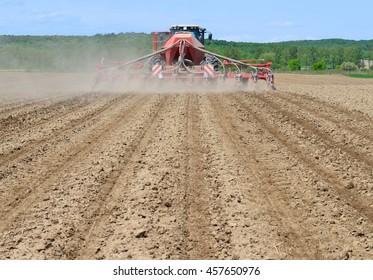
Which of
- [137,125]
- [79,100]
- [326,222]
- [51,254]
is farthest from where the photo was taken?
[79,100]

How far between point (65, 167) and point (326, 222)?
13.6 ft

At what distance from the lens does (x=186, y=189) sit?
21.9 ft

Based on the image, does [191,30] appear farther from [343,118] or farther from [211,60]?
[343,118]

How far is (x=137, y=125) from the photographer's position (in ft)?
38.7

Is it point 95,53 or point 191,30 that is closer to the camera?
point 191,30

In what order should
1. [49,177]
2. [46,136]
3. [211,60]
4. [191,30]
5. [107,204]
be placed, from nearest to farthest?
1. [107,204]
2. [49,177]
3. [46,136]
4. [211,60]
5. [191,30]

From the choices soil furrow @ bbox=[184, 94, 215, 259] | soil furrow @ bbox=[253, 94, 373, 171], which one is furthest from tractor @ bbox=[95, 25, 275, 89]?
soil furrow @ bbox=[184, 94, 215, 259]

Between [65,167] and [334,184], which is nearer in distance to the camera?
[334,184]

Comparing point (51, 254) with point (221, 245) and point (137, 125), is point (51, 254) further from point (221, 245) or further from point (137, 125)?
point (137, 125)

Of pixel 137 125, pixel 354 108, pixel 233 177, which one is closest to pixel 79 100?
pixel 137 125

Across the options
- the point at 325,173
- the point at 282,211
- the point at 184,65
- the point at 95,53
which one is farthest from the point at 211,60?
the point at 95,53

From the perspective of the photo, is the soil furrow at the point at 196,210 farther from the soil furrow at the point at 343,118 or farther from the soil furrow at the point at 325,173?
the soil furrow at the point at 343,118

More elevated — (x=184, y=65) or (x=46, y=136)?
(x=184, y=65)

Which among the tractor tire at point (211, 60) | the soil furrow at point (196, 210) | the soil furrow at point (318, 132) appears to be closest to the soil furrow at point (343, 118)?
the soil furrow at point (318, 132)
